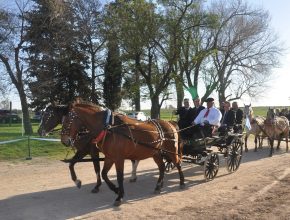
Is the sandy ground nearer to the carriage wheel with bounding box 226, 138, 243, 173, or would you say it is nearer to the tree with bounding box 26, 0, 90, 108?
the carriage wheel with bounding box 226, 138, 243, 173

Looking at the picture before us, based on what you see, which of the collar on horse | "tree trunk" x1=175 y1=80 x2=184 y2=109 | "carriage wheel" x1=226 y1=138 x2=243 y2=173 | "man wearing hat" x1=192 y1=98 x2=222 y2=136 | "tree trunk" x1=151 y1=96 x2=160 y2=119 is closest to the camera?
the collar on horse

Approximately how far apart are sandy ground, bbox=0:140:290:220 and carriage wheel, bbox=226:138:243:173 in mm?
237

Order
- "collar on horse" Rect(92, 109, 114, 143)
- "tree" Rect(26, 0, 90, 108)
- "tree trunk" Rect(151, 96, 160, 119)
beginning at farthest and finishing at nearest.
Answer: "tree trunk" Rect(151, 96, 160, 119) → "tree" Rect(26, 0, 90, 108) → "collar on horse" Rect(92, 109, 114, 143)

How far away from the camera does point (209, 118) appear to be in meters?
12.9

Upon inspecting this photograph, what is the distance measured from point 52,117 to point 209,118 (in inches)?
190

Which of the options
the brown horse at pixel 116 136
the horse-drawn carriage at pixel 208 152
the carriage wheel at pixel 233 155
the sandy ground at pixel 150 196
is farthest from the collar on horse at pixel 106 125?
the carriage wheel at pixel 233 155

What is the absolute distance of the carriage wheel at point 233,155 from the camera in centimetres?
1382

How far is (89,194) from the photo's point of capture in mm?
10516

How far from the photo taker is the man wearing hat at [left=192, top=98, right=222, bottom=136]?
1280 centimetres

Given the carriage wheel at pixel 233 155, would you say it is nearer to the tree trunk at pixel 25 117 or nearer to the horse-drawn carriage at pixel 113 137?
the horse-drawn carriage at pixel 113 137

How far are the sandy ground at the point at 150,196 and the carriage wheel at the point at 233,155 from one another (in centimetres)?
24

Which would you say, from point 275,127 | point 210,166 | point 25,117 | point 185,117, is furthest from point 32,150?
point 25,117

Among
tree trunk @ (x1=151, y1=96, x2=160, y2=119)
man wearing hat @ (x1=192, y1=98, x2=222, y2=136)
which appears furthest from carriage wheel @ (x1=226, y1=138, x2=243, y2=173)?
tree trunk @ (x1=151, y1=96, x2=160, y2=119)

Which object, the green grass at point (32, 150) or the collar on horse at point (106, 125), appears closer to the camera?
the collar on horse at point (106, 125)
